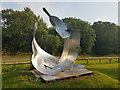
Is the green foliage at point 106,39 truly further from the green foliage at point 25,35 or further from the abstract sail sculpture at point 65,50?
the abstract sail sculpture at point 65,50

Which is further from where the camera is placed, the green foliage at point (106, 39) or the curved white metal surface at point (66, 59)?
the green foliage at point (106, 39)

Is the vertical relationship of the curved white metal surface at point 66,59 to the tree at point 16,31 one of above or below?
below

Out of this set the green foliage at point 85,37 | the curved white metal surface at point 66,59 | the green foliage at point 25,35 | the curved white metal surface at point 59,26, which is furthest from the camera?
the green foliage at point 85,37

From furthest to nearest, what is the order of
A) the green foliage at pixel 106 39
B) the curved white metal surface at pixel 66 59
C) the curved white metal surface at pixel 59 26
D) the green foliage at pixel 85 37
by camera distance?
the green foliage at pixel 106 39
the green foliage at pixel 85 37
the curved white metal surface at pixel 59 26
the curved white metal surface at pixel 66 59

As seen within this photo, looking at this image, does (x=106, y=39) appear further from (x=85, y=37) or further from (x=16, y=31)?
(x=16, y=31)

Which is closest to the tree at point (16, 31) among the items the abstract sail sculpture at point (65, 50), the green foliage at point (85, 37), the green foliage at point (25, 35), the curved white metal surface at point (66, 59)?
the green foliage at point (25, 35)

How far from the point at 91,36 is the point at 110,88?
17.2 m

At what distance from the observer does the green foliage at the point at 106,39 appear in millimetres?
24188

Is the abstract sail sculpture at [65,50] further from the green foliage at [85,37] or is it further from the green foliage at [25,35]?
the green foliage at [85,37]

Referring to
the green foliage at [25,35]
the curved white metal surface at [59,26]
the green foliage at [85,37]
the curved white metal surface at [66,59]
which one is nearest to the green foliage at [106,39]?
the green foliage at [25,35]

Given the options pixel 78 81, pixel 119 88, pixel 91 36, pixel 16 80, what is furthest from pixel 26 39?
pixel 119 88

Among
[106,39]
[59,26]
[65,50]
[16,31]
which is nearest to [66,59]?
[65,50]

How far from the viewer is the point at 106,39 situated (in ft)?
81.1

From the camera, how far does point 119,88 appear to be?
5.61 meters
